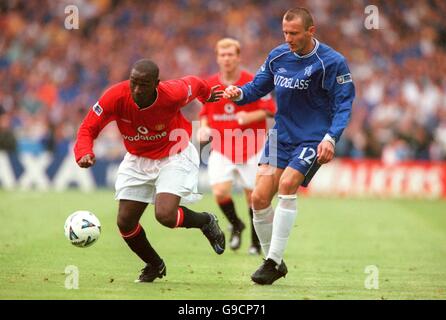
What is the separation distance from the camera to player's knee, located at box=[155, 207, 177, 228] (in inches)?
345

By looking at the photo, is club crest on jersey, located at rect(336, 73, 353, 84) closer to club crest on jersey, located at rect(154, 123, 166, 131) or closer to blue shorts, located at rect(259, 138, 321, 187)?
blue shorts, located at rect(259, 138, 321, 187)

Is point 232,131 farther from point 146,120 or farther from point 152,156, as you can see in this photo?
point 146,120

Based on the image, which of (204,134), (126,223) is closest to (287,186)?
(126,223)

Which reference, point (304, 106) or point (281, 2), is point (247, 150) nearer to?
point (304, 106)

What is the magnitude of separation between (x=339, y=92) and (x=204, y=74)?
709 inches

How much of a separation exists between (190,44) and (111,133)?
466 cm

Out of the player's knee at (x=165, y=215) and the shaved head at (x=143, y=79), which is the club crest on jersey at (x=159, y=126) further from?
the player's knee at (x=165, y=215)

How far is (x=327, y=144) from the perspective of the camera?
8609 millimetres

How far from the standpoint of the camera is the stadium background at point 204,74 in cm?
2422

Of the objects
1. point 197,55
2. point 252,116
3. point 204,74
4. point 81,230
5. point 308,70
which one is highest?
point 197,55

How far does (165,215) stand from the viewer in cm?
877

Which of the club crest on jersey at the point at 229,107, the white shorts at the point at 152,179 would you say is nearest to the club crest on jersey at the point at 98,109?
the white shorts at the point at 152,179

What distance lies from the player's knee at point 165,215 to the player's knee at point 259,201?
1011 millimetres
